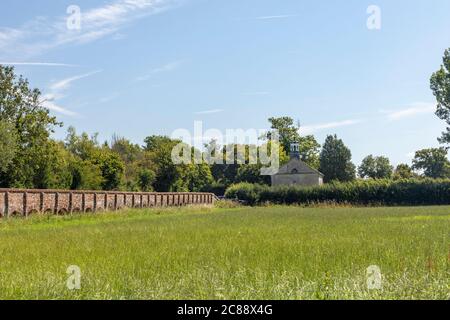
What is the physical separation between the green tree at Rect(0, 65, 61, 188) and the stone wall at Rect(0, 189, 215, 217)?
13.4m

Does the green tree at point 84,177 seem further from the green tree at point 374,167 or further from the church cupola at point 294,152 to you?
the green tree at point 374,167

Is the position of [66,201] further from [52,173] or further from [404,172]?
[404,172]

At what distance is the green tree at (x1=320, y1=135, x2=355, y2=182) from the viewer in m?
117

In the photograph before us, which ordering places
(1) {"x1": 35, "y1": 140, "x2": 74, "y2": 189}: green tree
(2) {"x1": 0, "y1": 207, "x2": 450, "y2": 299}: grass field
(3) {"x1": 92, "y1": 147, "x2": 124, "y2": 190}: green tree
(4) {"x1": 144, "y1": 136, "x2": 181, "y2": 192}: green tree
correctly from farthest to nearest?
(4) {"x1": 144, "y1": 136, "x2": 181, "y2": 192}: green tree
(3) {"x1": 92, "y1": 147, "x2": 124, "y2": 190}: green tree
(1) {"x1": 35, "y1": 140, "x2": 74, "y2": 189}: green tree
(2) {"x1": 0, "y1": 207, "x2": 450, "y2": 299}: grass field

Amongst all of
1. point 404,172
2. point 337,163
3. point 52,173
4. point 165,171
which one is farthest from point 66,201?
point 404,172

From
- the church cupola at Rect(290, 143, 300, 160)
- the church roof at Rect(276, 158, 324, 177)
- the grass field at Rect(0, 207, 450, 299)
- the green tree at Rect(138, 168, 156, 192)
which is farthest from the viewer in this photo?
the church cupola at Rect(290, 143, 300, 160)

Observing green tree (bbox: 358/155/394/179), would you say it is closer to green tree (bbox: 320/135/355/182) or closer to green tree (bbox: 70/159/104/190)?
green tree (bbox: 320/135/355/182)

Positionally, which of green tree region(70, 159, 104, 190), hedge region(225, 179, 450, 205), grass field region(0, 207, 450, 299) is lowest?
hedge region(225, 179, 450, 205)

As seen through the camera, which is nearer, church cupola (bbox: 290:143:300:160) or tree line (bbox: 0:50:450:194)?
tree line (bbox: 0:50:450:194)

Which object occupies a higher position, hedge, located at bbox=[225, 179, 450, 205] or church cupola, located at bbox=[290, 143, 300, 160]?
church cupola, located at bbox=[290, 143, 300, 160]

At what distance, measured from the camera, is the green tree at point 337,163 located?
11688 centimetres

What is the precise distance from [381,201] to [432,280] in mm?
65468

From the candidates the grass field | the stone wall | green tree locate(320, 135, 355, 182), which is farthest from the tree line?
the grass field

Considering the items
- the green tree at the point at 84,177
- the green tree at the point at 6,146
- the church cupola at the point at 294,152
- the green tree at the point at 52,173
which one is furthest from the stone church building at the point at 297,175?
the green tree at the point at 6,146
